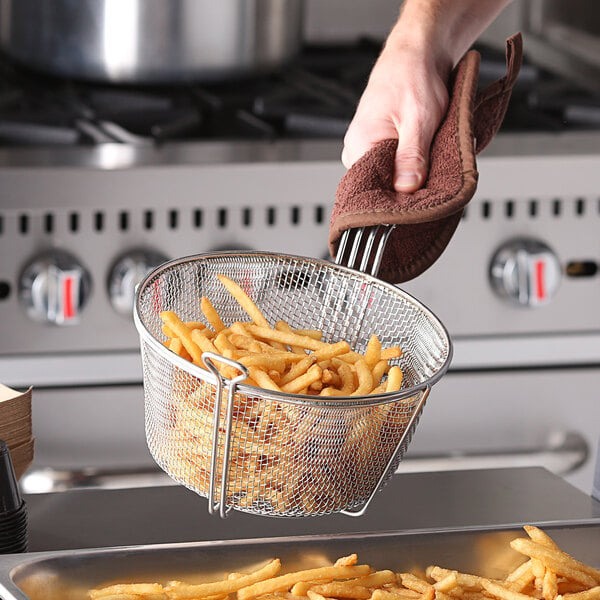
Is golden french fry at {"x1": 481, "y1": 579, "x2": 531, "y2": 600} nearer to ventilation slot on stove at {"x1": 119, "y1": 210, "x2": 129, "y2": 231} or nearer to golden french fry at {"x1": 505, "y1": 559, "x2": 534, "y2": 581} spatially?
golden french fry at {"x1": 505, "y1": 559, "x2": 534, "y2": 581}

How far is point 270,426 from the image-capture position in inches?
38.8

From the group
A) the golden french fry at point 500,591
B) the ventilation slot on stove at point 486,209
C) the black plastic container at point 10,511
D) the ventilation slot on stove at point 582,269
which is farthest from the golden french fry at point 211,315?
the ventilation slot on stove at point 582,269

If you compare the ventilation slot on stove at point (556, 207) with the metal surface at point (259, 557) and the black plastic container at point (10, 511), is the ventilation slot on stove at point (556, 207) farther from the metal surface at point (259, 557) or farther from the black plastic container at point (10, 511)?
the black plastic container at point (10, 511)

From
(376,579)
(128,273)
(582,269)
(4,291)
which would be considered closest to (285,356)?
(376,579)

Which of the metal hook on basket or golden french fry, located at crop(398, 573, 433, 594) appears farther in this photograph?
golden french fry, located at crop(398, 573, 433, 594)

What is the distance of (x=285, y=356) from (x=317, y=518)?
303mm

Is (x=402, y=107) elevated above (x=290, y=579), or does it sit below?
above

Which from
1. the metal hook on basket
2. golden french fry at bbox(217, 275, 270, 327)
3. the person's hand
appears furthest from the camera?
the person's hand

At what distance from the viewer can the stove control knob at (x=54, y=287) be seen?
1.76 meters

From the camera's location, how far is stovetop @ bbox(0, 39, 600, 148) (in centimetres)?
188

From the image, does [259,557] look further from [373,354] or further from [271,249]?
[271,249]

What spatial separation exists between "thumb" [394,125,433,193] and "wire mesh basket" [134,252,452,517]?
0.33 ft

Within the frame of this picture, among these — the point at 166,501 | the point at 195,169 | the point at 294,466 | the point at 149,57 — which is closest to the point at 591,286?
the point at 195,169

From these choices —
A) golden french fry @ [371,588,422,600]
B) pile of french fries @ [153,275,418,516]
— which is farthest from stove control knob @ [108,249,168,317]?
golden french fry @ [371,588,422,600]
